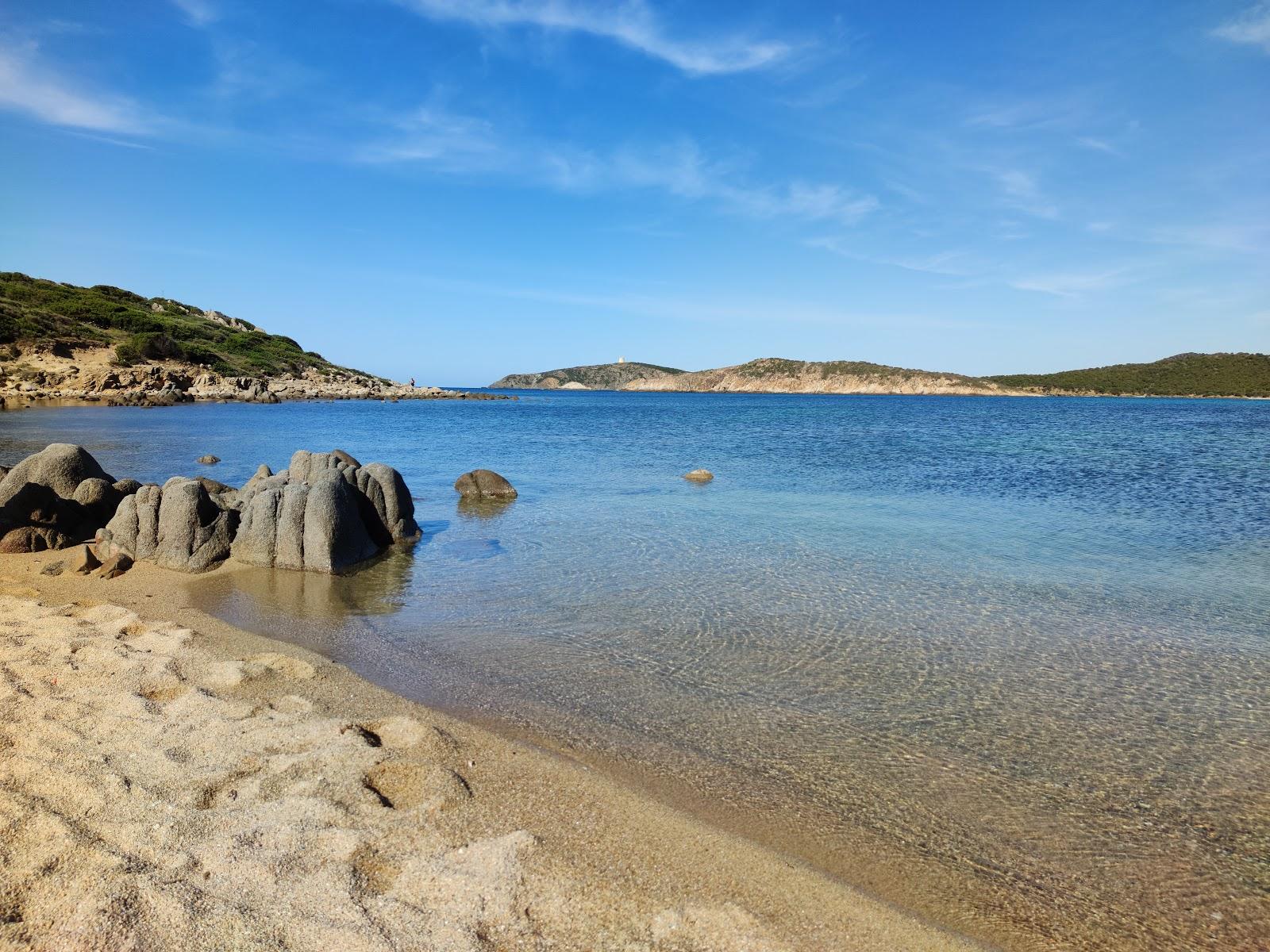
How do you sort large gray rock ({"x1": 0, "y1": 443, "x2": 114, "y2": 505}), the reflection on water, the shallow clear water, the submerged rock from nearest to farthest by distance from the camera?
the shallow clear water < the reflection on water < large gray rock ({"x1": 0, "y1": 443, "x2": 114, "y2": 505}) < the submerged rock

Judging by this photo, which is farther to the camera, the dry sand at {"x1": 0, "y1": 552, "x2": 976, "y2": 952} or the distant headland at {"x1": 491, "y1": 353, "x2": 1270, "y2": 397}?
the distant headland at {"x1": 491, "y1": 353, "x2": 1270, "y2": 397}

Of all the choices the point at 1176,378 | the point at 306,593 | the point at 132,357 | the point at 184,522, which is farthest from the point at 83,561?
the point at 1176,378

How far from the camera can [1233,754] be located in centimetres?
Result: 643

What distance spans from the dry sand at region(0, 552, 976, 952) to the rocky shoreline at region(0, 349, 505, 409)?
2402 inches

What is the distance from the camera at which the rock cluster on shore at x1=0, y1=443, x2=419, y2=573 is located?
472 inches

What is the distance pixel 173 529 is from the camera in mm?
11961

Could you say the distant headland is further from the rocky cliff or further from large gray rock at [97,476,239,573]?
large gray rock at [97,476,239,573]

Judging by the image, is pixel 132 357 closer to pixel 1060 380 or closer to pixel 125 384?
pixel 125 384

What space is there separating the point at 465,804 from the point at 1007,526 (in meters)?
15.5

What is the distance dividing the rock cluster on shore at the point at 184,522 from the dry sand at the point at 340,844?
528 centimetres

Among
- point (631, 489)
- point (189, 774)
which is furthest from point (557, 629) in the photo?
point (631, 489)

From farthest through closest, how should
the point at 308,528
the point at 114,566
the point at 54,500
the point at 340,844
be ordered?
the point at 54,500 → the point at 308,528 → the point at 114,566 → the point at 340,844

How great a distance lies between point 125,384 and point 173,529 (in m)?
68.3

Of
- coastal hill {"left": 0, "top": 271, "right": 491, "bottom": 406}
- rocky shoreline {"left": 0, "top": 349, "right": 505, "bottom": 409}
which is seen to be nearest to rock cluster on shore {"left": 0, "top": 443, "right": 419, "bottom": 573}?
rocky shoreline {"left": 0, "top": 349, "right": 505, "bottom": 409}
